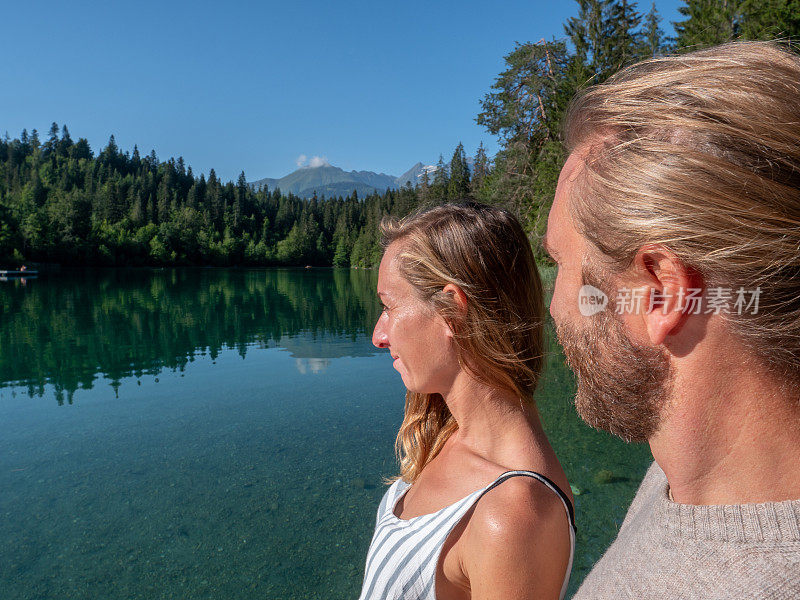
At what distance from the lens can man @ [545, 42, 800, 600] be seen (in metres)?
0.94

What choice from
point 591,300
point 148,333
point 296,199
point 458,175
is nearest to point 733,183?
point 591,300

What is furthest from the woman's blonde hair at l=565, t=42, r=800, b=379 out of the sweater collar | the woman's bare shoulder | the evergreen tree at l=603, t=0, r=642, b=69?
the evergreen tree at l=603, t=0, r=642, b=69

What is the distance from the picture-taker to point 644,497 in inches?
58.4

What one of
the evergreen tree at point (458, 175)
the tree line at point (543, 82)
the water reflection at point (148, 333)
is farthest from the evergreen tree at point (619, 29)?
the evergreen tree at point (458, 175)

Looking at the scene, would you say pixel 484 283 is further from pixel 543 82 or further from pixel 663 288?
pixel 543 82

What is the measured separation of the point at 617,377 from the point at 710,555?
37 centimetres

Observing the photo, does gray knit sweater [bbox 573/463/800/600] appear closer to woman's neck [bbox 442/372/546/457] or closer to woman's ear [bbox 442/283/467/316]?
woman's neck [bbox 442/372/546/457]

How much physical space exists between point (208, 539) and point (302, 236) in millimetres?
114995

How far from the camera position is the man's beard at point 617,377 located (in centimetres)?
110

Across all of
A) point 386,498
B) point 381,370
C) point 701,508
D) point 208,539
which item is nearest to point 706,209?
point 701,508

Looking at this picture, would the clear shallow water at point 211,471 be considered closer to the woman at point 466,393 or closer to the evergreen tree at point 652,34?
the woman at point 466,393

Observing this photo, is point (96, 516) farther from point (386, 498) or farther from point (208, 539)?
point (386, 498)

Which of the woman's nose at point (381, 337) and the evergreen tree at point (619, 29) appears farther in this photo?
the evergreen tree at point (619, 29)

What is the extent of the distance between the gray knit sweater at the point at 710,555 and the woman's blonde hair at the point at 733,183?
276 mm
